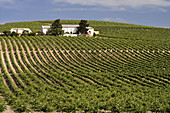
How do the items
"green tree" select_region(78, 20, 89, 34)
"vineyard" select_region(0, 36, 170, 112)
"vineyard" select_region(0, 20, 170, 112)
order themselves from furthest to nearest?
"green tree" select_region(78, 20, 89, 34), "vineyard" select_region(0, 36, 170, 112), "vineyard" select_region(0, 20, 170, 112)

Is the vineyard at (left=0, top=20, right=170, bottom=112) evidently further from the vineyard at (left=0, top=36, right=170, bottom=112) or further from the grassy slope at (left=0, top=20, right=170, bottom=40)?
the grassy slope at (left=0, top=20, right=170, bottom=40)

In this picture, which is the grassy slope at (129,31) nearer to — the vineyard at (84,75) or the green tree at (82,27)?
the green tree at (82,27)

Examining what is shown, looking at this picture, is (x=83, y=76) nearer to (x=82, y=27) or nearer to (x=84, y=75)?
(x=84, y=75)

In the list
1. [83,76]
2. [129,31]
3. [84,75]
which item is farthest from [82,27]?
[84,75]

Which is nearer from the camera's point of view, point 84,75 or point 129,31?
point 84,75

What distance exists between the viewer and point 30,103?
21328 mm

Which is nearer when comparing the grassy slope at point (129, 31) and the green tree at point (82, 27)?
the green tree at point (82, 27)

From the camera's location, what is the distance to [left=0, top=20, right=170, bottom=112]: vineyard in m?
20.7

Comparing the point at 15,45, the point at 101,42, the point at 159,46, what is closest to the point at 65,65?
the point at 15,45

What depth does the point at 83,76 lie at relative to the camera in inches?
1521

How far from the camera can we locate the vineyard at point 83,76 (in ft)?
68.0

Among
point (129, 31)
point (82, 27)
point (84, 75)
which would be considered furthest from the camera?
point (129, 31)

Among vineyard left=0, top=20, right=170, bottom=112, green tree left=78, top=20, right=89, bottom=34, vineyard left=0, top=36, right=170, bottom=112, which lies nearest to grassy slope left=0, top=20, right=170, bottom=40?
green tree left=78, top=20, right=89, bottom=34

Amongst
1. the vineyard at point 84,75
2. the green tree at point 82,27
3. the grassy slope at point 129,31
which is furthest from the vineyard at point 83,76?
the grassy slope at point 129,31
